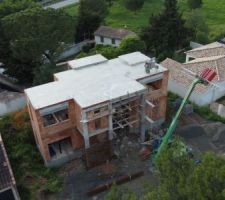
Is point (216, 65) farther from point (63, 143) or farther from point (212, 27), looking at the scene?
point (212, 27)

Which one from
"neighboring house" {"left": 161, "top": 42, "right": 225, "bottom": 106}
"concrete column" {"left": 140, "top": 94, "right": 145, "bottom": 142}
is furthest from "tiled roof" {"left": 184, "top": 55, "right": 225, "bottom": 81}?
"concrete column" {"left": 140, "top": 94, "right": 145, "bottom": 142}

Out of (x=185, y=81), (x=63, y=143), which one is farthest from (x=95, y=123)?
(x=185, y=81)

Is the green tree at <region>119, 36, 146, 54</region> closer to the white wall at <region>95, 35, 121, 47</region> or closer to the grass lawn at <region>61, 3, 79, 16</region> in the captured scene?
the white wall at <region>95, 35, 121, 47</region>

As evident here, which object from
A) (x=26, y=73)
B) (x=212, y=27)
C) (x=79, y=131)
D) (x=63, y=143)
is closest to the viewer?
(x=79, y=131)

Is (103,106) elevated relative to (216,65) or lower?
elevated

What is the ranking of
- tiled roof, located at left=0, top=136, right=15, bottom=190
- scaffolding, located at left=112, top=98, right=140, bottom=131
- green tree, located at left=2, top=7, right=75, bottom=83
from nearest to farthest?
tiled roof, located at left=0, top=136, right=15, bottom=190, scaffolding, located at left=112, top=98, right=140, bottom=131, green tree, located at left=2, top=7, right=75, bottom=83
